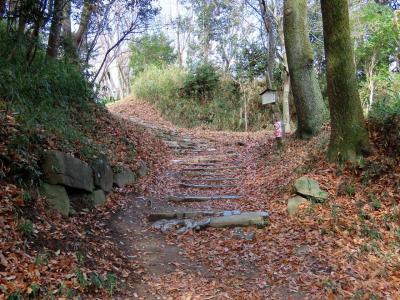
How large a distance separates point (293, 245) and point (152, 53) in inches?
1000

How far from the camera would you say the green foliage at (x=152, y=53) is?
2766 cm

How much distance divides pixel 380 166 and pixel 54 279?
499 cm

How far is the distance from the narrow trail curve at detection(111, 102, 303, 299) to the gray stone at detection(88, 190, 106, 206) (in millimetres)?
387

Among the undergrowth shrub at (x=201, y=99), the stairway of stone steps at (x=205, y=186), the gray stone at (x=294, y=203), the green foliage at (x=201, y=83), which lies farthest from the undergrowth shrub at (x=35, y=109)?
the green foliage at (x=201, y=83)

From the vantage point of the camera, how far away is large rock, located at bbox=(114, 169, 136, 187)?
287 inches

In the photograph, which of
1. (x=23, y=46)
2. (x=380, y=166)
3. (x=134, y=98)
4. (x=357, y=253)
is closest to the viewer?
(x=357, y=253)

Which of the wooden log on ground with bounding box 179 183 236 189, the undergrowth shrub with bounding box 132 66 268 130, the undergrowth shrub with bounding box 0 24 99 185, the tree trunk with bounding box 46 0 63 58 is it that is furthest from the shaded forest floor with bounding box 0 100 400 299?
the undergrowth shrub with bounding box 132 66 268 130

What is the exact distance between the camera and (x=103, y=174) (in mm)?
6605

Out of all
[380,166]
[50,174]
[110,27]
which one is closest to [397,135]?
[380,166]

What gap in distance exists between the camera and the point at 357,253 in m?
4.62

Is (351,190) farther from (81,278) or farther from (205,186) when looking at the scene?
(81,278)

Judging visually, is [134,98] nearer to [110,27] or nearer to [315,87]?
[110,27]

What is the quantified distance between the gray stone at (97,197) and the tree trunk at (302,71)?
559 centimetres

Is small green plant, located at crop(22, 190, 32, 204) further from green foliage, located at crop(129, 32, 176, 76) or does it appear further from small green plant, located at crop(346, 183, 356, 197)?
green foliage, located at crop(129, 32, 176, 76)
